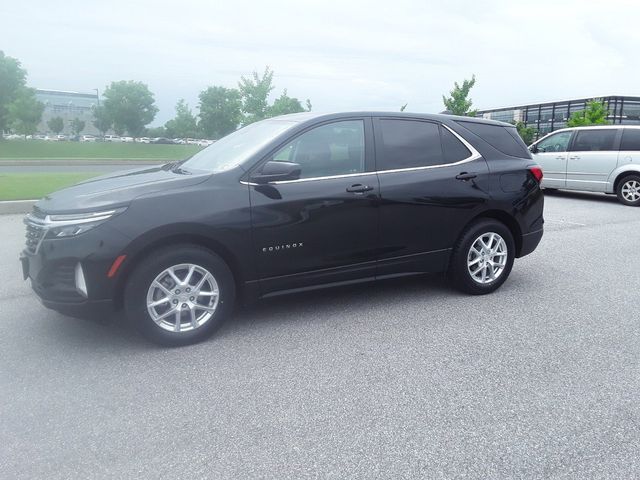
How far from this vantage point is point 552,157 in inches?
528

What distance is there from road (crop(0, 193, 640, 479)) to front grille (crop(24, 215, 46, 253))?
0.75 metres

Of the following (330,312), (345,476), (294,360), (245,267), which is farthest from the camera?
(330,312)

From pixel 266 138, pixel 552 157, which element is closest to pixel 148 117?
pixel 552 157

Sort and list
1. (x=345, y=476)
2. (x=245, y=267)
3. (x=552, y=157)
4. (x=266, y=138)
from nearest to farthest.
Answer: (x=345, y=476)
(x=245, y=267)
(x=266, y=138)
(x=552, y=157)

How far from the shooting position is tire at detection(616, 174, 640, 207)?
11.9 meters

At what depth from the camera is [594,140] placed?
12.6 metres

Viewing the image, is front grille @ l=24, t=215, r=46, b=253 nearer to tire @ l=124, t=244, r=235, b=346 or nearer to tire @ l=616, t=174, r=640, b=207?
tire @ l=124, t=244, r=235, b=346

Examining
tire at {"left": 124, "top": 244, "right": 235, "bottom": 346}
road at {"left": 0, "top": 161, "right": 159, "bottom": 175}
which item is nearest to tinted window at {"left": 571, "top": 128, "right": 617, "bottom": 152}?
tire at {"left": 124, "top": 244, "right": 235, "bottom": 346}

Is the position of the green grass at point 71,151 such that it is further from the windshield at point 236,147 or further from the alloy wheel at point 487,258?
the alloy wheel at point 487,258

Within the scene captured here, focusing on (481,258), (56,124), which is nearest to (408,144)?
(481,258)

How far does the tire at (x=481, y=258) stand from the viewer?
5047 millimetres

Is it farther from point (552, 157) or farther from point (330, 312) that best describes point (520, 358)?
point (552, 157)

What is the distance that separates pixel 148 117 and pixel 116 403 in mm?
76806

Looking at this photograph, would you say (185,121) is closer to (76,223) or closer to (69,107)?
(69,107)
